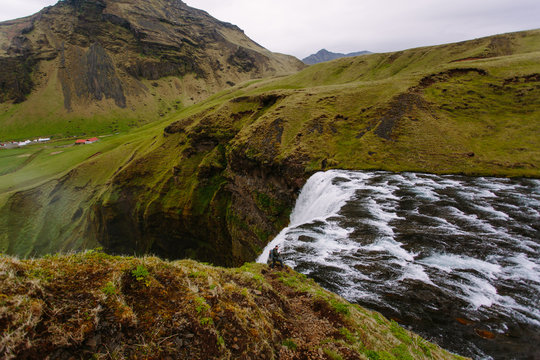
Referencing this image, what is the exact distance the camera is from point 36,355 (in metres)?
4.43

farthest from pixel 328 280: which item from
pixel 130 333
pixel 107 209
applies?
pixel 107 209

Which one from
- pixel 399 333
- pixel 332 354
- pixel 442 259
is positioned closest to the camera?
pixel 332 354

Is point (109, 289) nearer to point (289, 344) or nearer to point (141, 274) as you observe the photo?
point (141, 274)

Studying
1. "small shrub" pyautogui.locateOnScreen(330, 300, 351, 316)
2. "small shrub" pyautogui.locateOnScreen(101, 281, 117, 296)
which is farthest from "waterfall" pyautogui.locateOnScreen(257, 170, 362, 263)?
"small shrub" pyautogui.locateOnScreen(101, 281, 117, 296)

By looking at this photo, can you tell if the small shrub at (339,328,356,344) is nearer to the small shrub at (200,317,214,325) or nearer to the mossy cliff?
the mossy cliff

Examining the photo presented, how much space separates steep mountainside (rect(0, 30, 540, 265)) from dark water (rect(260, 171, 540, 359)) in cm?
1418

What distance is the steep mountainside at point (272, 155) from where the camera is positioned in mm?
42562

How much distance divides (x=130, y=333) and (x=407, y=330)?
11192 millimetres

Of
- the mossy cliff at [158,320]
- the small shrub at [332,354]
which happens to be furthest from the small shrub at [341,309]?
the small shrub at [332,354]

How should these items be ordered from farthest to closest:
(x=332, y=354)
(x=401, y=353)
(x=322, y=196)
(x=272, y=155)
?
(x=272, y=155) → (x=322, y=196) → (x=401, y=353) → (x=332, y=354)

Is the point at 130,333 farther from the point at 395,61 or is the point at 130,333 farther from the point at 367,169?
the point at 395,61

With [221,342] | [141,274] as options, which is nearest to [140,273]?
[141,274]

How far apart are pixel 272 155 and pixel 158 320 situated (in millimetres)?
44070

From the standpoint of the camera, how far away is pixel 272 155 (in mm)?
49188
